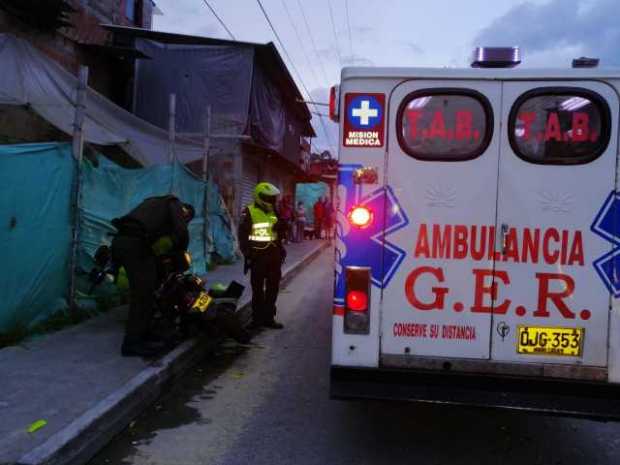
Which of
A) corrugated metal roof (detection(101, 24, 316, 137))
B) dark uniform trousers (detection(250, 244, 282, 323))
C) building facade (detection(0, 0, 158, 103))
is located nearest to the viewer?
dark uniform trousers (detection(250, 244, 282, 323))

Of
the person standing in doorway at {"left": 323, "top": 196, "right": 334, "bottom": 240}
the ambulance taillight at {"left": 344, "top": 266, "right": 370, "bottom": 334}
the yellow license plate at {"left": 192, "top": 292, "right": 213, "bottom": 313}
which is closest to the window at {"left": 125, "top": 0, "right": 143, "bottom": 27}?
the person standing in doorway at {"left": 323, "top": 196, "right": 334, "bottom": 240}

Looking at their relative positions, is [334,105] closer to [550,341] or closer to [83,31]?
[550,341]

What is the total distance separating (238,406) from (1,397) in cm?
184

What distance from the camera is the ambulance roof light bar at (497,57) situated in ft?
14.3

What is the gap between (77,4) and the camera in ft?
54.3

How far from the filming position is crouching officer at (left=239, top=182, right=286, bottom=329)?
7930 mm

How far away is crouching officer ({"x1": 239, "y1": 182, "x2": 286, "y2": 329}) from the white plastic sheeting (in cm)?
292

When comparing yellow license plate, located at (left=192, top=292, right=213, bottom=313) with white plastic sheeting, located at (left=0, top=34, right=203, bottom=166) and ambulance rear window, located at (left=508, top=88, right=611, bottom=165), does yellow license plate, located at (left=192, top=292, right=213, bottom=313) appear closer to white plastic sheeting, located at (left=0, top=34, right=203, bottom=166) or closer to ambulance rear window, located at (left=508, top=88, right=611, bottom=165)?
white plastic sheeting, located at (left=0, top=34, right=203, bottom=166)

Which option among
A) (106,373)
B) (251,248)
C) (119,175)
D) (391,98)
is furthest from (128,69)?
(391,98)

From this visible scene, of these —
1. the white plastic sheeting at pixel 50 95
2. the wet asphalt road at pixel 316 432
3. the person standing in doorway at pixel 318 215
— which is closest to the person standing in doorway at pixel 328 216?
the person standing in doorway at pixel 318 215

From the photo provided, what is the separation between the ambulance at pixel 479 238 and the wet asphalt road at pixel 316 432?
685 millimetres

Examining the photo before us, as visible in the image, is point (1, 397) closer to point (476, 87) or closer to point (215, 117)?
point (476, 87)

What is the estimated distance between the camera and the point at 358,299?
13.4ft

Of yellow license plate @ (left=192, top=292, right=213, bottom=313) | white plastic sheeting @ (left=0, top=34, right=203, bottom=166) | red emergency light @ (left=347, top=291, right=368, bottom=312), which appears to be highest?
white plastic sheeting @ (left=0, top=34, right=203, bottom=166)
